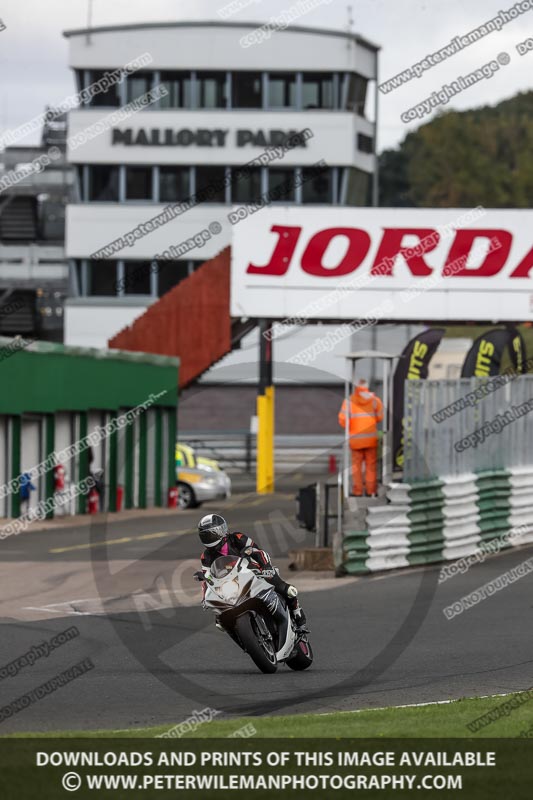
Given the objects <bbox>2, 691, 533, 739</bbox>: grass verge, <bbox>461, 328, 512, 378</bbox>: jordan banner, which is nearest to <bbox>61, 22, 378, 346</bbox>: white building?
<bbox>461, 328, 512, 378</bbox>: jordan banner

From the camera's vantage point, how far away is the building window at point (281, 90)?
61781 mm

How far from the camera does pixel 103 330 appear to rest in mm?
61562

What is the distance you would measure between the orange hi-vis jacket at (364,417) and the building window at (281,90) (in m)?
41.7

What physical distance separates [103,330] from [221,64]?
11.7m

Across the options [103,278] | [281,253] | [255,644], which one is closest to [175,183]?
[103,278]

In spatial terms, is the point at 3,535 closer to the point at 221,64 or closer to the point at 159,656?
the point at 159,656

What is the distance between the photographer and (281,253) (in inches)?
1487

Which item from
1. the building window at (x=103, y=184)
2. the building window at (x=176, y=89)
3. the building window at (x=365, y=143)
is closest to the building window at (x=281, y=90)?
the building window at (x=365, y=143)

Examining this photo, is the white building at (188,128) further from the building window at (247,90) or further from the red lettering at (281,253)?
the red lettering at (281,253)

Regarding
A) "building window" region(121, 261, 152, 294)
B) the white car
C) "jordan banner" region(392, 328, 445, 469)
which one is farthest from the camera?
"building window" region(121, 261, 152, 294)

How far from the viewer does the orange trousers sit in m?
21.1

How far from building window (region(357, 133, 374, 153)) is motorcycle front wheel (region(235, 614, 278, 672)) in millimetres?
51836

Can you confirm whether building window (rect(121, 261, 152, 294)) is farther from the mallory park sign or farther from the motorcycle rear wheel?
the motorcycle rear wheel
